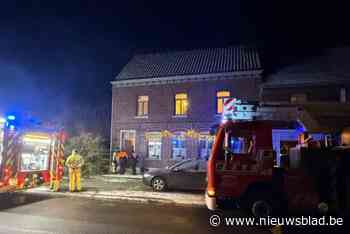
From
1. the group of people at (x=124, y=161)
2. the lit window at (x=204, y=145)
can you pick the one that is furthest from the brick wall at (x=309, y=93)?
the group of people at (x=124, y=161)

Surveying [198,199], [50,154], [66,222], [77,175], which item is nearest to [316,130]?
[198,199]

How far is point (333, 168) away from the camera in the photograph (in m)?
6.06

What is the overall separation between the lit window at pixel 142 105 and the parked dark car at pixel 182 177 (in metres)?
10.2

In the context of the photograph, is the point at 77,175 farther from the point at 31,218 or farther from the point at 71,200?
the point at 31,218

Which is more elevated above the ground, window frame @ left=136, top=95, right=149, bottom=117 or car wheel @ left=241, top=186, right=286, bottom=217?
window frame @ left=136, top=95, right=149, bottom=117

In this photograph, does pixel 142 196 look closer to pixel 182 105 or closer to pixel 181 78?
pixel 182 105

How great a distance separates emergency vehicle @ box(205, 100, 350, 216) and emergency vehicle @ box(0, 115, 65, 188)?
22.2 feet

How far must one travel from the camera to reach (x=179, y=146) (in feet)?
68.3

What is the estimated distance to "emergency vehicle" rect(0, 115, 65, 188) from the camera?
380 inches

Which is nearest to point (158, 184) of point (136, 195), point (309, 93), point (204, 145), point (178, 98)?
point (136, 195)

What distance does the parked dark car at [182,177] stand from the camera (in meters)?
12.0

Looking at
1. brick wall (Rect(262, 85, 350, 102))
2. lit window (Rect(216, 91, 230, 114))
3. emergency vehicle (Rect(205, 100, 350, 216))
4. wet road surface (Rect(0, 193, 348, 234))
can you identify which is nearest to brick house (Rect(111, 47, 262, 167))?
lit window (Rect(216, 91, 230, 114))

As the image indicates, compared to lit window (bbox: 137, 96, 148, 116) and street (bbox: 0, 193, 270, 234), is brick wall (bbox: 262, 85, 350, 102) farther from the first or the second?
street (bbox: 0, 193, 270, 234)
